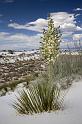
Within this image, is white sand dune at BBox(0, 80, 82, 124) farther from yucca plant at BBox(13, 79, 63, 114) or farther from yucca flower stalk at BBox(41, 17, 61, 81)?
yucca flower stalk at BBox(41, 17, 61, 81)

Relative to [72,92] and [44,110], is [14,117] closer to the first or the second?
[44,110]

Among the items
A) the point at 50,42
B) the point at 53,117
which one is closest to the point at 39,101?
the point at 53,117

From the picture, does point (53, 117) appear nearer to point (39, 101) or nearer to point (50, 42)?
point (39, 101)

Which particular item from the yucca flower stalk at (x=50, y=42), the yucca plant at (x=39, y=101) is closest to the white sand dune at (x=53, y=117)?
the yucca plant at (x=39, y=101)

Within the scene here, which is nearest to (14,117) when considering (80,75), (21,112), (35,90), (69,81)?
(21,112)

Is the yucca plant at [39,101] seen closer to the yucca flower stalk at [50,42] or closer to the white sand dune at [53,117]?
→ the white sand dune at [53,117]

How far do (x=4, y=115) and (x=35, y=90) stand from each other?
863mm

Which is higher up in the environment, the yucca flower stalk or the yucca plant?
the yucca flower stalk

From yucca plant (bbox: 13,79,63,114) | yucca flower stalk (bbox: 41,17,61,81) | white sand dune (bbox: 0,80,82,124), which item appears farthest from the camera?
yucca flower stalk (bbox: 41,17,61,81)

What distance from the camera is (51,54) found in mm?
8516

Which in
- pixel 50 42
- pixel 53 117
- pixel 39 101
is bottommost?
pixel 53 117

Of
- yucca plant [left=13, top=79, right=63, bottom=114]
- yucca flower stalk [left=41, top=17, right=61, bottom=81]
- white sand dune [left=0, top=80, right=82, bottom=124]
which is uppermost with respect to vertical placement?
yucca flower stalk [left=41, top=17, right=61, bottom=81]

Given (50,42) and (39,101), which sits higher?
(50,42)

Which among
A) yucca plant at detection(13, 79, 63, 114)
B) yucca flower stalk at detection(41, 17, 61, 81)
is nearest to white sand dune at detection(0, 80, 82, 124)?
yucca plant at detection(13, 79, 63, 114)
